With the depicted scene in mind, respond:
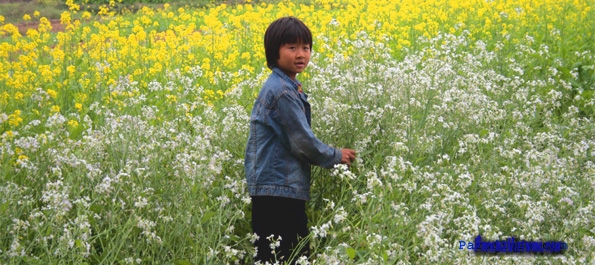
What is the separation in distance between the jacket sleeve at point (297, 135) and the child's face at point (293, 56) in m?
0.21

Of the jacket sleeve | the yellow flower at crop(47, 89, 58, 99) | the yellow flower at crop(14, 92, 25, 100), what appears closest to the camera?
the jacket sleeve

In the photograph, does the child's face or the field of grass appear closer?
the field of grass

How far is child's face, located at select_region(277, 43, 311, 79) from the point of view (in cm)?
378

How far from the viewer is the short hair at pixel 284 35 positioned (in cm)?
375

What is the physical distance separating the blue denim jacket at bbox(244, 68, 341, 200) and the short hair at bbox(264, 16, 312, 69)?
0.18 meters

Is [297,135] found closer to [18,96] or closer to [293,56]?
[293,56]

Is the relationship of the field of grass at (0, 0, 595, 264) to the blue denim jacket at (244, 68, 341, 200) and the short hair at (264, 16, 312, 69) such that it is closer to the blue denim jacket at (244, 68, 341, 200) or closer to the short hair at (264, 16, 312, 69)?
the blue denim jacket at (244, 68, 341, 200)

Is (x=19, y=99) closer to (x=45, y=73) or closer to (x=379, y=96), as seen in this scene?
(x=45, y=73)

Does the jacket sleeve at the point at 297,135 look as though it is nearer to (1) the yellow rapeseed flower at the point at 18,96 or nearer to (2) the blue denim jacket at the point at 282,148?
(2) the blue denim jacket at the point at 282,148

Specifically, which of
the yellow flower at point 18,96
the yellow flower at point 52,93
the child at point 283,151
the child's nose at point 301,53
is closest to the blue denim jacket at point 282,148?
the child at point 283,151

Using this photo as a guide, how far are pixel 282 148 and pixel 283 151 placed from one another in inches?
0.7

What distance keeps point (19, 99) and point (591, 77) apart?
5.62 metres

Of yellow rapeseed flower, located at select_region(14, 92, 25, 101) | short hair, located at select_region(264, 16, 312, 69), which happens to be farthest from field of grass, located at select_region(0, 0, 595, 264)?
short hair, located at select_region(264, 16, 312, 69)

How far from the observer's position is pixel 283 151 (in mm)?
3703
